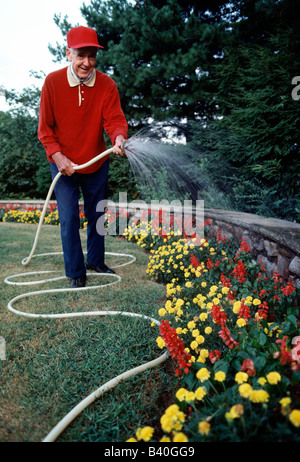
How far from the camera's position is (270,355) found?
1.09 m

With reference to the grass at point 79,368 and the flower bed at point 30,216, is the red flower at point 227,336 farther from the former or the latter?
the flower bed at point 30,216

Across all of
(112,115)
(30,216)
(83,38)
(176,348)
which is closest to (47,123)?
(112,115)

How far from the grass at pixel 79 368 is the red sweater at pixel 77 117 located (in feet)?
3.84

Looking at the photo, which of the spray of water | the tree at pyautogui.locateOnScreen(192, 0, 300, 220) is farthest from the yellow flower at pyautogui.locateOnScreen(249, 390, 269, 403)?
the spray of water

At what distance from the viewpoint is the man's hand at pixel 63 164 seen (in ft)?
7.80

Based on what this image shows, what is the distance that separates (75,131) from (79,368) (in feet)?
6.05

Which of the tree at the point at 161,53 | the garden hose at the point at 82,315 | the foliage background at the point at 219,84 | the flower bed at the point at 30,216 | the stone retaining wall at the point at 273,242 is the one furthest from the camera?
the flower bed at the point at 30,216

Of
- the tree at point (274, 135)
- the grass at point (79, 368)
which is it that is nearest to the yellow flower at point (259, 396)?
the grass at point (79, 368)

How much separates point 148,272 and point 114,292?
1.84ft

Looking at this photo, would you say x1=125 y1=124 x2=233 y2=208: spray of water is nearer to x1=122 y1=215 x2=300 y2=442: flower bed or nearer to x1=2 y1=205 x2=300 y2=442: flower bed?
x1=2 y1=205 x2=300 y2=442: flower bed

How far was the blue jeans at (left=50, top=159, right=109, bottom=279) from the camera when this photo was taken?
2.52 meters

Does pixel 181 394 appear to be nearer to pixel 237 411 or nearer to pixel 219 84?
pixel 237 411

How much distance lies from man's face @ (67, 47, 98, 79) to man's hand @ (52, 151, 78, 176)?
0.64 m
